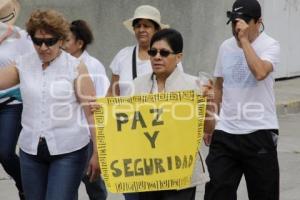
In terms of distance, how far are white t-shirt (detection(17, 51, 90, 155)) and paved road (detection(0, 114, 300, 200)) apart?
2723 mm

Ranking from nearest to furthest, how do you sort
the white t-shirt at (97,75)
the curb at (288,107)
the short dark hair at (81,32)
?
the white t-shirt at (97,75) → the short dark hair at (81,32) → the curb at (288,107)

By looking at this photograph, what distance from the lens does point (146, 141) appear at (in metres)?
5.27

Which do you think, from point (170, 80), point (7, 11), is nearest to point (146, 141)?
point (170, 80)

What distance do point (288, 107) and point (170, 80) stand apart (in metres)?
8.80

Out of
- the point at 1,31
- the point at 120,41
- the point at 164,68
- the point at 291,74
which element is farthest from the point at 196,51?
the point at 164,68

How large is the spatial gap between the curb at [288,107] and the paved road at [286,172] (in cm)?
70

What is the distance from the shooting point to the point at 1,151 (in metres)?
6.78

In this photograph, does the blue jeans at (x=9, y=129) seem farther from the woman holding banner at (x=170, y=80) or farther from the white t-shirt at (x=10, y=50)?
the woman holding banner at (x=170, y=80)

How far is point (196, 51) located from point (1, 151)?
316 inches

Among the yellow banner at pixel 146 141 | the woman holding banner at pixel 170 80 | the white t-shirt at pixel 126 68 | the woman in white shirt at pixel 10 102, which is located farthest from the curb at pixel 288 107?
the yellow banner at pixel 146 141

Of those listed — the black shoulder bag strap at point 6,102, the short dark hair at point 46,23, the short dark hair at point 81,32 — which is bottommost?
the black shoulder bag strap at point 6,102

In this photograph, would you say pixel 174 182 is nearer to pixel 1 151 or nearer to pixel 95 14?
pixel 1 151

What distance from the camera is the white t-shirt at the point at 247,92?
5.77 m

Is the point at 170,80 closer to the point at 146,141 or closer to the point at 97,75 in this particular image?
the point at 146,141
